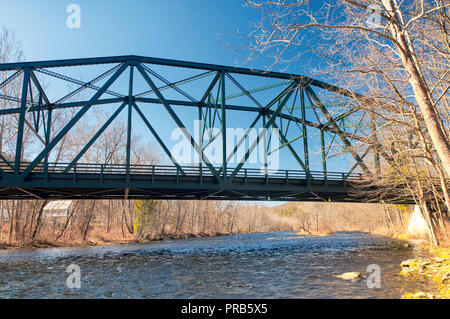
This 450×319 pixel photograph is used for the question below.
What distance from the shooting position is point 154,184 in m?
20.9

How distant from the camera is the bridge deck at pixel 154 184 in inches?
769

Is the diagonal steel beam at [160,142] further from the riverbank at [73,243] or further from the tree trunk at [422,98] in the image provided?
the riverbank at [73,243]

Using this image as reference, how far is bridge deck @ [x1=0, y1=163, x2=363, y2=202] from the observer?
19.5 m

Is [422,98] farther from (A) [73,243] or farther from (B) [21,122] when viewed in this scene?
(A) [73,243]

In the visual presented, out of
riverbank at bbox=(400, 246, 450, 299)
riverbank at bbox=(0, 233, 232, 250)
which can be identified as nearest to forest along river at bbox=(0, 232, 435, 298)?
riverbank at bbox=(400, 246, 450, 299)

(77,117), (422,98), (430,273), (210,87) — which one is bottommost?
(430,273)

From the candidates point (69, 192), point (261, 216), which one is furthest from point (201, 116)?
point (261, 216)

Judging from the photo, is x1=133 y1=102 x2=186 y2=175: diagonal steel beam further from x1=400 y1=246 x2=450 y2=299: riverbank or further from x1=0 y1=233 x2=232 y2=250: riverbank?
x1=0 y1=233 x2=232 y2=250: riverbank

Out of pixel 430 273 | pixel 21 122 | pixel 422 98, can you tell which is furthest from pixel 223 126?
pixel 422 98

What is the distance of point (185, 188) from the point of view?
21375mm

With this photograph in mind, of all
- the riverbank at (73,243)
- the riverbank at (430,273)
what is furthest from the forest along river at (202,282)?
the riverbank at (73,243)
